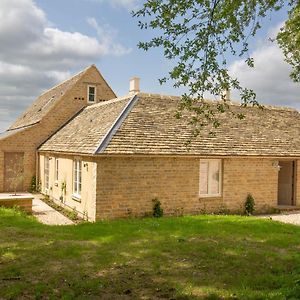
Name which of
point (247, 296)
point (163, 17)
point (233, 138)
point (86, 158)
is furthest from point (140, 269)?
point (233, 138)

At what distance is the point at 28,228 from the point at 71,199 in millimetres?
6606

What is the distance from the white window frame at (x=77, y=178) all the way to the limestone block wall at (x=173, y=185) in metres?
2.74

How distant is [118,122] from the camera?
19047mm

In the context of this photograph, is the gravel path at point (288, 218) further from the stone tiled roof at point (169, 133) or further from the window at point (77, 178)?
the window at point (77, 178)

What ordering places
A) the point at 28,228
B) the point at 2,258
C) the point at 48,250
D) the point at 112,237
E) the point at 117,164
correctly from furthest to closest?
the point at 117,164, the point at 28,228, the point at 112,237, the point at 48,250, the point at 2,258

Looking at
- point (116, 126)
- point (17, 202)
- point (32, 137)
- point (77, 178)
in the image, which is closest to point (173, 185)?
point (116, 126)

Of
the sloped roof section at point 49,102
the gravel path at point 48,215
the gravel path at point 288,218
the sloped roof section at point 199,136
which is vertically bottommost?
the gravel path at point 48,215

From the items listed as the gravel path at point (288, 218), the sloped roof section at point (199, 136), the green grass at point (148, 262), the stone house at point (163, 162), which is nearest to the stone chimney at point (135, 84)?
the stone house at point (163, 162)

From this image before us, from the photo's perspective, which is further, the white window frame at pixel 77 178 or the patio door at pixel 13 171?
the patio door at pixel 13 171

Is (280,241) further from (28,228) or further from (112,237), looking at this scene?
(28,228)

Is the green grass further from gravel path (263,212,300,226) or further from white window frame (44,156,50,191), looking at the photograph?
white window frame (44,156,50,191)

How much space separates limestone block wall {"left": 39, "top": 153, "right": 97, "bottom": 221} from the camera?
677 inches

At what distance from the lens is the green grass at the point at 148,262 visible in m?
7.18

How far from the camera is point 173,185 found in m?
18.4
